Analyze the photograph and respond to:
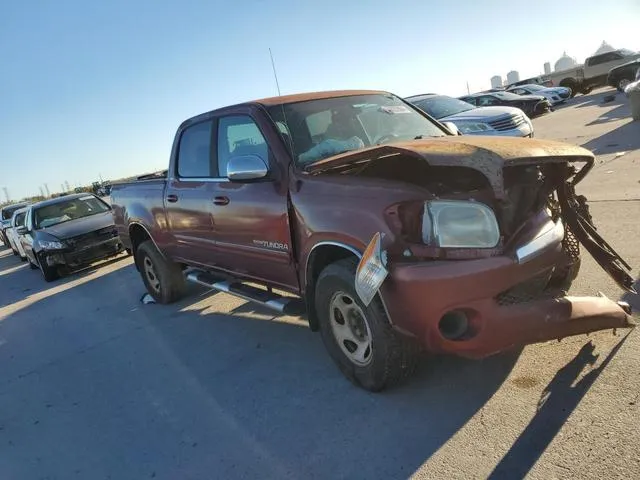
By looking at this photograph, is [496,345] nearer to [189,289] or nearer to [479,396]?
[479,396]

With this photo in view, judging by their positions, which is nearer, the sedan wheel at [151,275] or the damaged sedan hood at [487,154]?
the damaged sedan hood at [487,154]

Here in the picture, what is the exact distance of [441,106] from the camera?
12.7m

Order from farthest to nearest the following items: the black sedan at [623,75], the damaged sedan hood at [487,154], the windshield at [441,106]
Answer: the black sedan at [623,75] < the windshield at [441,106] < the damaged sedan hood at [487,154]

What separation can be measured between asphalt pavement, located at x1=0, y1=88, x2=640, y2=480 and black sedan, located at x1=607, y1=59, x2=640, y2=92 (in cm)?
2245

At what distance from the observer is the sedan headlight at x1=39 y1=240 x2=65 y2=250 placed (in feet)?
32.7

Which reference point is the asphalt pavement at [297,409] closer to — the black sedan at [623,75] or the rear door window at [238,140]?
the rear door window at [238,140]

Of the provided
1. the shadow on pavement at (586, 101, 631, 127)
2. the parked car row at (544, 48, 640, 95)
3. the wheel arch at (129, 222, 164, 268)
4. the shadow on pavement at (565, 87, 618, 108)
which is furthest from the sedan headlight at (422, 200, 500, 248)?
the parked car row at (544, 48, 640, 95)

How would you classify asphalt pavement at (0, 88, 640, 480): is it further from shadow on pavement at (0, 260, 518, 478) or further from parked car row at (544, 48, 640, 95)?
parked car row at (544, 48, 640, 95)

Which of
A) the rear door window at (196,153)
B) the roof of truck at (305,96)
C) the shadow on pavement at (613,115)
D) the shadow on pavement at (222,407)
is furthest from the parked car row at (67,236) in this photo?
the shadow on pavement at (613,115)

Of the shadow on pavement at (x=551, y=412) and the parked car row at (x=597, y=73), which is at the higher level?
the parked car row at (x=597, y=73)

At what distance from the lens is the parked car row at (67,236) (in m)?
10.0

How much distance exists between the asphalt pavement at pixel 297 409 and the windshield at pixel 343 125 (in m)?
1.65

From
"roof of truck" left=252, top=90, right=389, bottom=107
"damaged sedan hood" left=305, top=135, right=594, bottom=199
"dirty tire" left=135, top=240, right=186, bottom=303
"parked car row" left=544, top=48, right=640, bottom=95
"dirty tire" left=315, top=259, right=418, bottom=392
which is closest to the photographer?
"damaged sedan hood" left=305, top=135, right=594, bottom=199

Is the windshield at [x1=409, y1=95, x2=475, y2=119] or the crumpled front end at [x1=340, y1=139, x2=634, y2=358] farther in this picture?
the windshield at [x1=409, y1=95, x2=475, y2=119]
